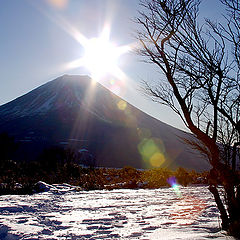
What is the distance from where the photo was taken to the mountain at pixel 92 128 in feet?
226

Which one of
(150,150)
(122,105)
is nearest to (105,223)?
(150,150)

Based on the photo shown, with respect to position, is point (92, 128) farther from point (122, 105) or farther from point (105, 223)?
point (105, 223)

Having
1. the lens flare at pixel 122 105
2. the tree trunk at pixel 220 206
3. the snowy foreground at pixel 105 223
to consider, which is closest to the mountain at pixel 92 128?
the lens flare at pixel 122 105

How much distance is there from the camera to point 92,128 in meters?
91.3

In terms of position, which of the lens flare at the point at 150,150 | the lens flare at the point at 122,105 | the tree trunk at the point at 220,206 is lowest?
the tree trunk at the point at 220,206

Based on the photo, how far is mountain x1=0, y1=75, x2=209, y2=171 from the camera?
68.8m

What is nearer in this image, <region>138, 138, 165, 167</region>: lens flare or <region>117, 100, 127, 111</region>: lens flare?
<region>138, 138, 165, 167</region>: lens flare

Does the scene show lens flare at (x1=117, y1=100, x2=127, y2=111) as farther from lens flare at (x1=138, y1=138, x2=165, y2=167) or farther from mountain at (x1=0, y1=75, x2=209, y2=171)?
lens flare at (x1=138, y1=138, x2=165, y2=167)

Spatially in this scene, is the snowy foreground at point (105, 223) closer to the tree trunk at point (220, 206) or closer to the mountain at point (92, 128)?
the tree trunk at point (220, 206)

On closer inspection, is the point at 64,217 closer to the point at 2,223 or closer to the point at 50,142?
the point at 2,223

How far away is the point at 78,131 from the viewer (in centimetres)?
8738

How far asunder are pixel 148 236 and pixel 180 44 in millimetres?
2475

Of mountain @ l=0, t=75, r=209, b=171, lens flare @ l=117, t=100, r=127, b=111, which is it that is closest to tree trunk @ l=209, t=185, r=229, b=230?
mountain @ l=0, t=75, r=209, b=171

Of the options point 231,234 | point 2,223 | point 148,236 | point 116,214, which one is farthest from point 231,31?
point 2,223
